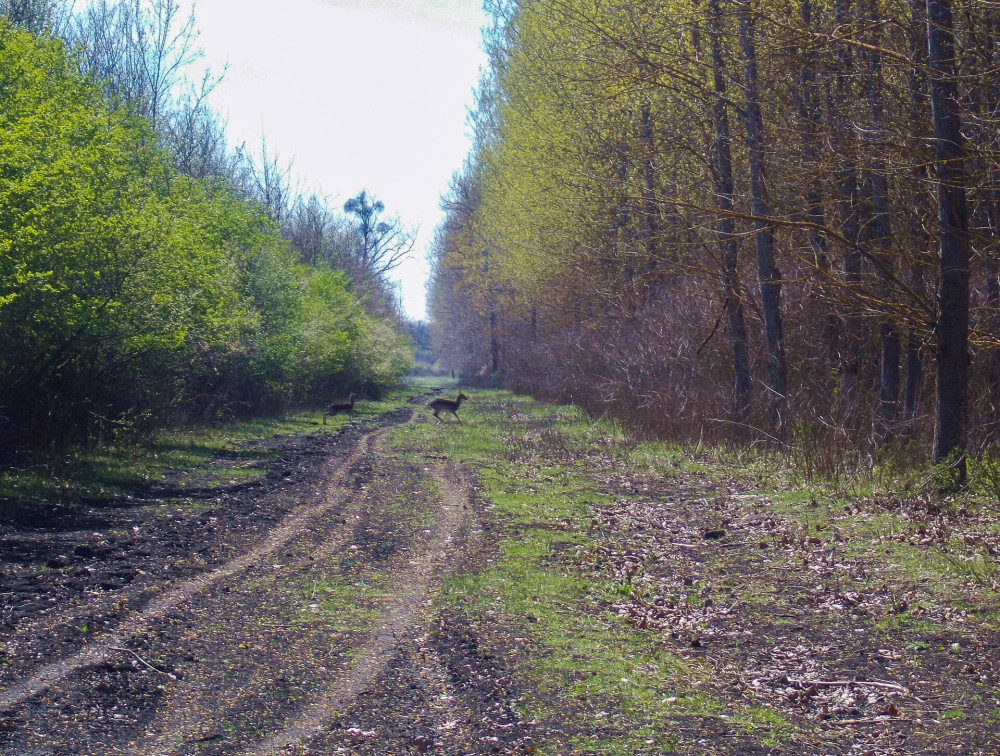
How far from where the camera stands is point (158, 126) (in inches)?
1303

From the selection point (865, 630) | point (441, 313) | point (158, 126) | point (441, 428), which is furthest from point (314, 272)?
point (441, 313)

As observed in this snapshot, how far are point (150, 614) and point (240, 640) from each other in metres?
0.93

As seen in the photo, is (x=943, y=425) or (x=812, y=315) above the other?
(x=812, y=315)

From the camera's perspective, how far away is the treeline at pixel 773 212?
9.84 metres

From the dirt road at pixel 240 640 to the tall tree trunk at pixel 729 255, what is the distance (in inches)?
318

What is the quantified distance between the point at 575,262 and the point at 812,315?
10008mm

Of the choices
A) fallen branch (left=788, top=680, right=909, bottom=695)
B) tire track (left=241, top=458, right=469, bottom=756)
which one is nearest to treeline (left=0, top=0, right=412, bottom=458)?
tire track (left=241, top=458, right=469, bottom=756)

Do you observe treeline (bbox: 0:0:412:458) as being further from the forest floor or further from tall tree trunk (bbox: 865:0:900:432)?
tall tree trunk (bbox: 865:0:900:432)

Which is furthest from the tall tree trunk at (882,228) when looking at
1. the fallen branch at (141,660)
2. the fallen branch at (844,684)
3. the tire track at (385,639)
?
the fallen branch at (141,660)

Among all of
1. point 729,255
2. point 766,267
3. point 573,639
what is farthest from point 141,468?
point 729,255

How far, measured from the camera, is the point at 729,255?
1773 cm

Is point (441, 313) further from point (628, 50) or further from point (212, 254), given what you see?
point (628, 50)

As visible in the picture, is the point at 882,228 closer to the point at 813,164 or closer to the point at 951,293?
the point at 813,164

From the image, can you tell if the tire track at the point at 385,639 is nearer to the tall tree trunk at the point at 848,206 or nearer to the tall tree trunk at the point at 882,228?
the tall tree trunk at the point at 848,206
